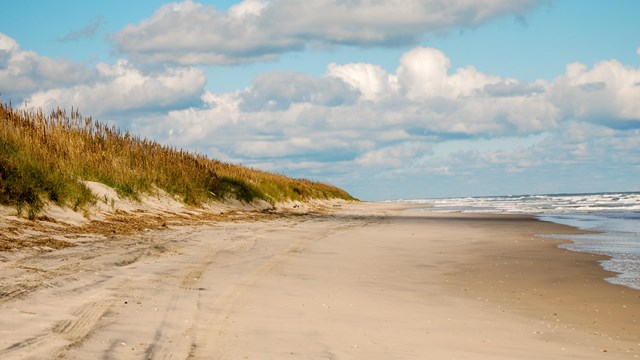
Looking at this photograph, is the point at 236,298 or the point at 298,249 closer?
the point at 236,298

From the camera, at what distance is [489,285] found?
9383mm

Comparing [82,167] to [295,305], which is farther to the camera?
[82,167]

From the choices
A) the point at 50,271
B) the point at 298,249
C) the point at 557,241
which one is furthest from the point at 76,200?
the point at 557,241

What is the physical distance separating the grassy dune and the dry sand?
2.61 meters

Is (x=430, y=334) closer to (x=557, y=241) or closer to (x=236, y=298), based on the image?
(x=236, y=298)

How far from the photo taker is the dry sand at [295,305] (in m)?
5.23

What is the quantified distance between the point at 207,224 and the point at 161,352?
43.2ft

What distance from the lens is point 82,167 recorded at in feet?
59.9

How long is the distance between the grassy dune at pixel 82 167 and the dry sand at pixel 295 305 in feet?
8.57

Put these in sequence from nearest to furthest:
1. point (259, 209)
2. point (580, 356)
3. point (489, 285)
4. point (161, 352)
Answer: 1. point (161, 352)
2. point (580, 356)
3. point (489, 285)
4. point (259, 209)

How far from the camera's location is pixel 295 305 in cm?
713

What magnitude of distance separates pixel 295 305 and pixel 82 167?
12.8 metres

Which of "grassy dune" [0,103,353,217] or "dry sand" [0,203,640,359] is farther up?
"grassy dune" [0,103,353,217]

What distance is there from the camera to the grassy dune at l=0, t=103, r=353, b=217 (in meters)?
13.8
